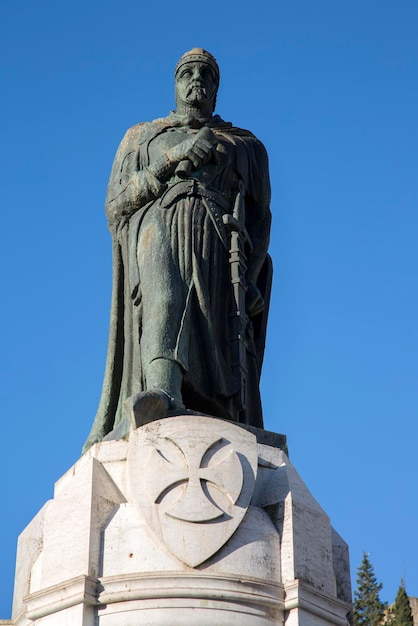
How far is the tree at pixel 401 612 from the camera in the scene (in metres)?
32.0

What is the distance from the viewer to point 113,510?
12164 millimetres

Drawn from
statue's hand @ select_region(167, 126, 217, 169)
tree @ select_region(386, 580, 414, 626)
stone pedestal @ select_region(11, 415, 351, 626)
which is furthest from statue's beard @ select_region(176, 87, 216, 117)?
tree @ select_region(386, 580, 414, 626)

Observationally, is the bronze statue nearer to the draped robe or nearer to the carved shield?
the draped robe

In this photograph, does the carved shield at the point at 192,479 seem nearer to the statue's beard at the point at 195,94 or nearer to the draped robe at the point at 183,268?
the draped robe at the point at 183,268

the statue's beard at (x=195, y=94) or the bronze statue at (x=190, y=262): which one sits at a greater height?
the statue's beard at (x=195, y=94)

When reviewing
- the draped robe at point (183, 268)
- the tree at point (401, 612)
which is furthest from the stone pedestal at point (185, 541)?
the tree at point (401, 612)

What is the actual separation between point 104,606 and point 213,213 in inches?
160

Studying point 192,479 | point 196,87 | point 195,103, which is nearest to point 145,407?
point 192,479

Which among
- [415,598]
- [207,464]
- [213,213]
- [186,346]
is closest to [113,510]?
[207,464]

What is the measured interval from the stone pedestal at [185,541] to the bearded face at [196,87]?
12.4 ft

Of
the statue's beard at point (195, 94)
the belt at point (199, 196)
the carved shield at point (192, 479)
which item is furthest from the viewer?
the statue's beard at point (195, 94)

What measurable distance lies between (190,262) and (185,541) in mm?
3008

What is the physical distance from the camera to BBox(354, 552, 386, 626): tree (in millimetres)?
33406

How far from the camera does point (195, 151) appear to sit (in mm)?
14305
